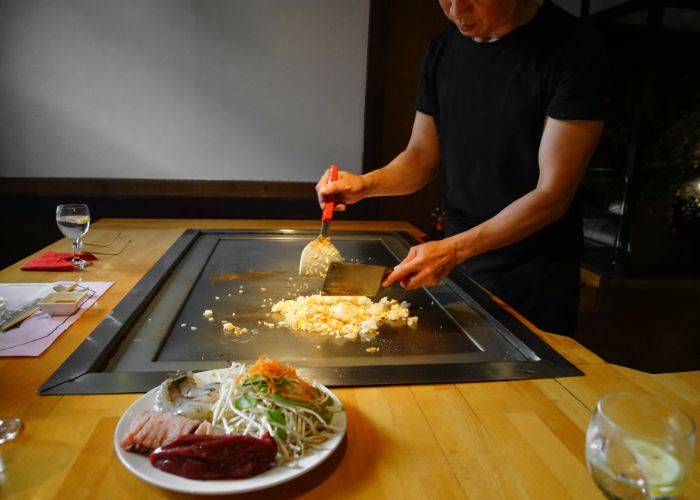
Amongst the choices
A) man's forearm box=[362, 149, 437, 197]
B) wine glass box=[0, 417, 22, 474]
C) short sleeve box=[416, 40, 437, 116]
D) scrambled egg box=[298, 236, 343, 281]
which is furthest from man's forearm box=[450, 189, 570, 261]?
wine glass box=[0, 417, 22, 474]

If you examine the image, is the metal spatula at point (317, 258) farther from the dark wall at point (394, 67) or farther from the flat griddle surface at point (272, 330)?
the dark wall at point (394, 67)

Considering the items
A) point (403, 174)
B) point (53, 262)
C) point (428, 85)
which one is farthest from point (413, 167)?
point (53, 262)

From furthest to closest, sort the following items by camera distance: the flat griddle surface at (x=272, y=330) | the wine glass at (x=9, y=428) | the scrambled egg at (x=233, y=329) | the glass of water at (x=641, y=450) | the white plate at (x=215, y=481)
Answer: the scrambled egg at (x=233, y=329) → the flat griddle surface at (x=272, y=330) → the wine glass at (x=9, y=428) → the white plate at (x=215, y=481) → the glass of water at (x=641, y=450)

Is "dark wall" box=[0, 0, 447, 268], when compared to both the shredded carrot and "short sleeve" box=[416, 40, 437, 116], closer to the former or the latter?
"short sleeve" box=[416, 40, 437, 116]

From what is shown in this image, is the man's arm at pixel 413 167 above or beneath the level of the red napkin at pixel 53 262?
above

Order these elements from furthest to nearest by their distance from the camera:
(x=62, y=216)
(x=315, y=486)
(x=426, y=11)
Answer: (x=426, y=11)
(x=62, y=216)
(x=315, y=486)

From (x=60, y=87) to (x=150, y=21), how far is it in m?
0.71

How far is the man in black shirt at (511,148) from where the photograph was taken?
179 centimetres

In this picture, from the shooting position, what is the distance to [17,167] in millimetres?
3410

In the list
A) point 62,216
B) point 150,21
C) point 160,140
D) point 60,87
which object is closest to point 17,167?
point 60,87

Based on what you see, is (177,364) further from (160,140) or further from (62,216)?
(160,140)

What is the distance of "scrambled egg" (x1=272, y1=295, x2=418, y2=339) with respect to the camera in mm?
1551

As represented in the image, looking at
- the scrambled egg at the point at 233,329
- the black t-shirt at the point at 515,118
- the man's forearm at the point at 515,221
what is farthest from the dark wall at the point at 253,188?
the scrambled egg at the point at 233,329

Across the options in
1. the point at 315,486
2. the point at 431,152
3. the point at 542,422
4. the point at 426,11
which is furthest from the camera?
the point at 426,11
